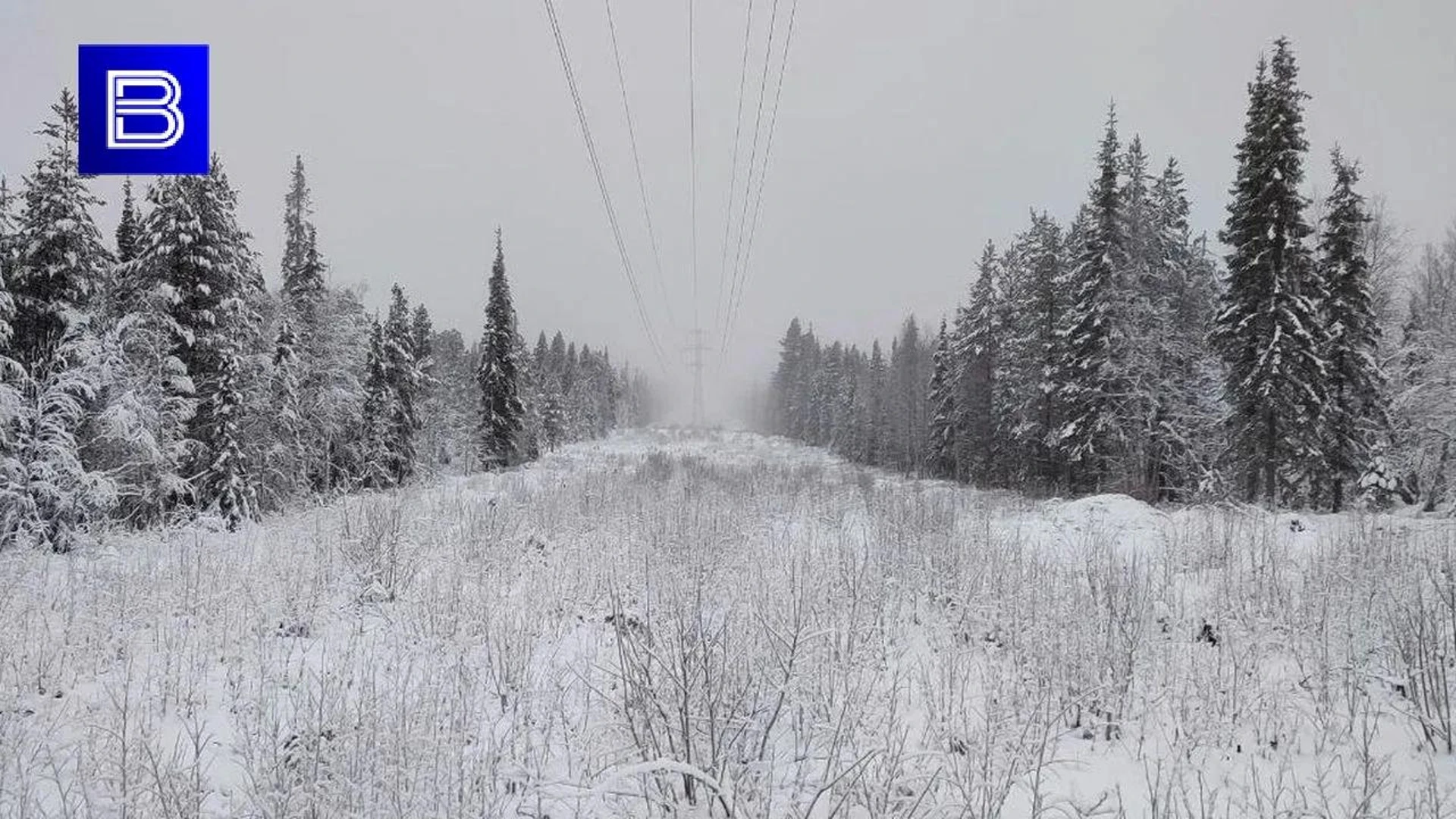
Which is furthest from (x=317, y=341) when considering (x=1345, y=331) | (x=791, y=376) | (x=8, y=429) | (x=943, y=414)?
Result: (x=791, y=376)

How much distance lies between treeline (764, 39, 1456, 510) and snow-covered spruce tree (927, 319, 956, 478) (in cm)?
432

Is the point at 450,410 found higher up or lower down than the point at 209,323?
lower down

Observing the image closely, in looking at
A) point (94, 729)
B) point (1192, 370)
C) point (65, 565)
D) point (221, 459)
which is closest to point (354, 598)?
point (94, 729)

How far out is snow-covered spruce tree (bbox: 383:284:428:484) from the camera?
28.7m

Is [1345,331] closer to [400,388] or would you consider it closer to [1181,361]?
[1181,361]

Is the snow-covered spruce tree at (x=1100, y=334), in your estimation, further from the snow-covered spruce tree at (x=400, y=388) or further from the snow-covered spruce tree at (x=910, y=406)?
the snow-covered spruce tree at (x=400, y=388)

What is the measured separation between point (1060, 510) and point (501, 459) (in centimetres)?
2610

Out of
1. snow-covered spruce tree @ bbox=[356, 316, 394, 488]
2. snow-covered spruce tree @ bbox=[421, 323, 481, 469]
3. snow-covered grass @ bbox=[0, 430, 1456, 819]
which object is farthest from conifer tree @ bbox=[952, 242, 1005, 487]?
snow-covered spruce tree @ bbox=[356, 316, 394, 488]

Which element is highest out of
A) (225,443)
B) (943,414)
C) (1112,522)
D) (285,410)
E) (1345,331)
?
(1345,331)

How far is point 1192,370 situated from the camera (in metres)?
23.5

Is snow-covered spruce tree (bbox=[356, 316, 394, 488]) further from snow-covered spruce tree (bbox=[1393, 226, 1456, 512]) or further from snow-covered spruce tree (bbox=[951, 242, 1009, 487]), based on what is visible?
snow-covered spruce tree (bbox=[1393, 226, 1456, 512])

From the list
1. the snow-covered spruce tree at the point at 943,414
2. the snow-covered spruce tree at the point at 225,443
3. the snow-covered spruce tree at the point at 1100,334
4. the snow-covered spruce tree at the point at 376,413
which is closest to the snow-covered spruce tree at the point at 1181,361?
the snow-covered spruce tree at the point at 1100,334

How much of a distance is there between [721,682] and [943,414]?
3556cm

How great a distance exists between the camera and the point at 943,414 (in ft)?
119
